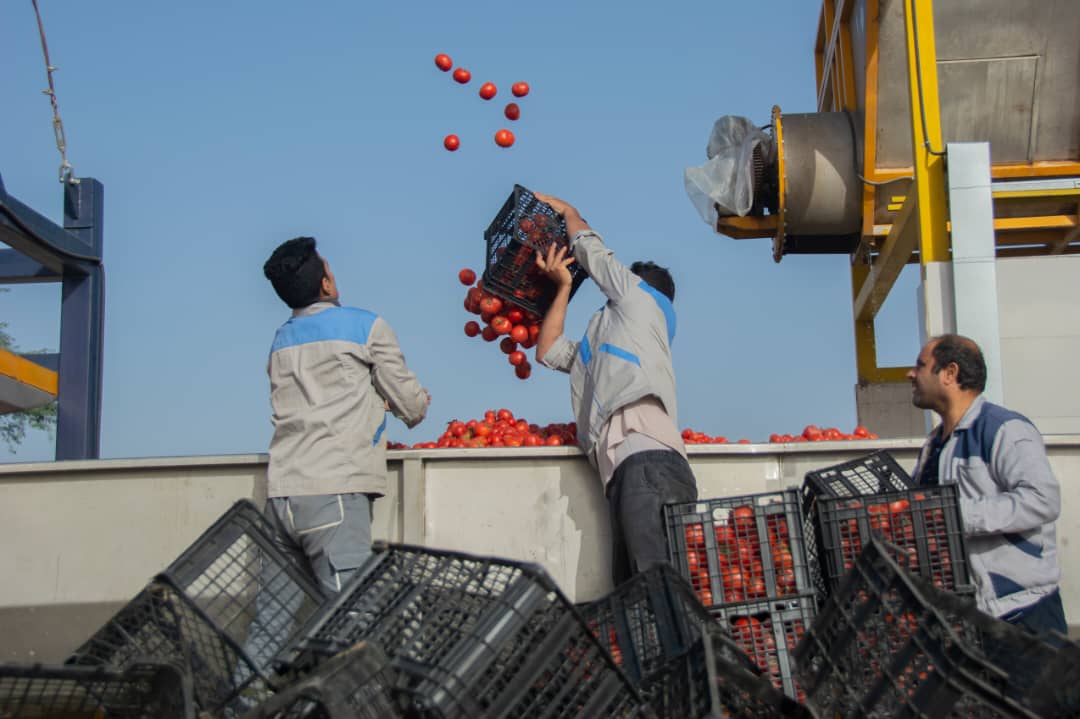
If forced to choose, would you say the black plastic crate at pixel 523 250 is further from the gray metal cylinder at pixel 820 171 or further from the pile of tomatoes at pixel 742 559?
the gray metal cylinder at pixel 820 171

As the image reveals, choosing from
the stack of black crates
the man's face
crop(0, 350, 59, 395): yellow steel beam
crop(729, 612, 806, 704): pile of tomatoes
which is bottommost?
crop(729, 612, 806, 704): pile of tomatoes

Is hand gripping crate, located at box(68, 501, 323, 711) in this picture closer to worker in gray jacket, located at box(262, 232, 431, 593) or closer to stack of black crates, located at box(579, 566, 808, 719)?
worker in gray jacket, located at box(262, 232, 431, 593)

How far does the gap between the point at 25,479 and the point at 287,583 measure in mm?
3027

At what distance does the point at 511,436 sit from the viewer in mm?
6422

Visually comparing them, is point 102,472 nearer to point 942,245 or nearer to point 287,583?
point 287,583

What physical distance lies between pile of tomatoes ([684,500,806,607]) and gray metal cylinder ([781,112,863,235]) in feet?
19.1

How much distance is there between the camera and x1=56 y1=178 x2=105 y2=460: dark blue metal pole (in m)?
8.68

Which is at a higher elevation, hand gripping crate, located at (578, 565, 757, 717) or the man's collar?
the man's collar

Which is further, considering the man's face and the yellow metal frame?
the yellow metal frame

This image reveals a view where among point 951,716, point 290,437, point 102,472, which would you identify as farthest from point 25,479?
point 951,716

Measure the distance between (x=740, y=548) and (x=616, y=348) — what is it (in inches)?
54.5

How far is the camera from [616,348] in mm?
5637

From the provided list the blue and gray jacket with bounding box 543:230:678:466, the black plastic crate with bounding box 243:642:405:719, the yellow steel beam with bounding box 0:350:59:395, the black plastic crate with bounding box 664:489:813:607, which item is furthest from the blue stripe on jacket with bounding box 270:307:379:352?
the yellow steel beam with bounding box 0:350:59:395

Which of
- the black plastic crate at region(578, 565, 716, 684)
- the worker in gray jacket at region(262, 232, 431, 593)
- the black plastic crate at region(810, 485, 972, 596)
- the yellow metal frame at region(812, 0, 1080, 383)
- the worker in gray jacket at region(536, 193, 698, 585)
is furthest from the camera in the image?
the yellow metal frame at region(812, 0, 1080, 383)
